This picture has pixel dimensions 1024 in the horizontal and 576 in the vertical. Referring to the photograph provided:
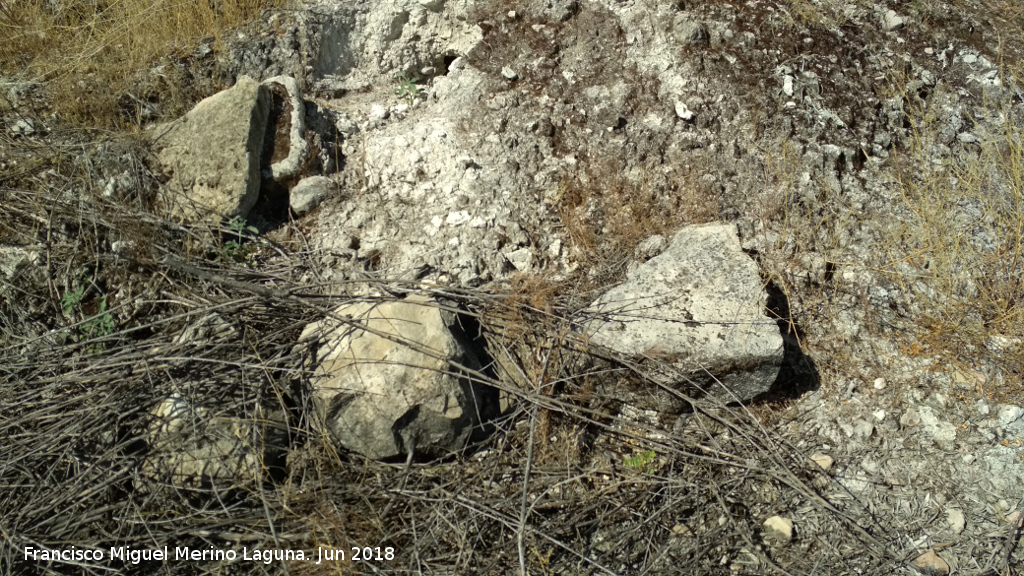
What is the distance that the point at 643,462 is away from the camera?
104 inches

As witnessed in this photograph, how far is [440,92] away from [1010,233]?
2.72 metres

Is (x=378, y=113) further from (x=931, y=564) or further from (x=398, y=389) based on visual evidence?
(x=931, y=564)

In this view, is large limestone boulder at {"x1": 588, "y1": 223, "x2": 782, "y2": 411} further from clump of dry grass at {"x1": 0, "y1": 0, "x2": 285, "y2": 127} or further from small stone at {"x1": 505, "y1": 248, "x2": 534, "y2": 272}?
clump of dry grass at {"x1": 0, "y1": 0, "x2": 285, "y2": 127}

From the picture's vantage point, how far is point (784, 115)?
357cm

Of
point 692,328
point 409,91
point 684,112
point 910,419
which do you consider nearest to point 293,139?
point 409,91

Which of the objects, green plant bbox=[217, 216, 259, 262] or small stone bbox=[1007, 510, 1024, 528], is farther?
green plant bbox=[217, 216, 259, 262]

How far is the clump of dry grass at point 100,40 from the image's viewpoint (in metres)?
3.75

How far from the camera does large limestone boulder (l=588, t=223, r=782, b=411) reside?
2660 mm

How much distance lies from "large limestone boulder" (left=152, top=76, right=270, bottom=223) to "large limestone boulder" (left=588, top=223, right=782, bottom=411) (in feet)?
5.62

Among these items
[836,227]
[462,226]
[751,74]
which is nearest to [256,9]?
[462,226]

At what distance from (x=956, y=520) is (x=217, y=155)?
10.9 feet

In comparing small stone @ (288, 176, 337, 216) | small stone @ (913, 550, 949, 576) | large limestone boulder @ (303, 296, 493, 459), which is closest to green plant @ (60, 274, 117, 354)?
small stone @ (288, 176, 337, 216)

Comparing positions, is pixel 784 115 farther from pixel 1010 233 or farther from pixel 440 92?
pixel 440 92

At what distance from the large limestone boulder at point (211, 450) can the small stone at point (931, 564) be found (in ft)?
7.26
